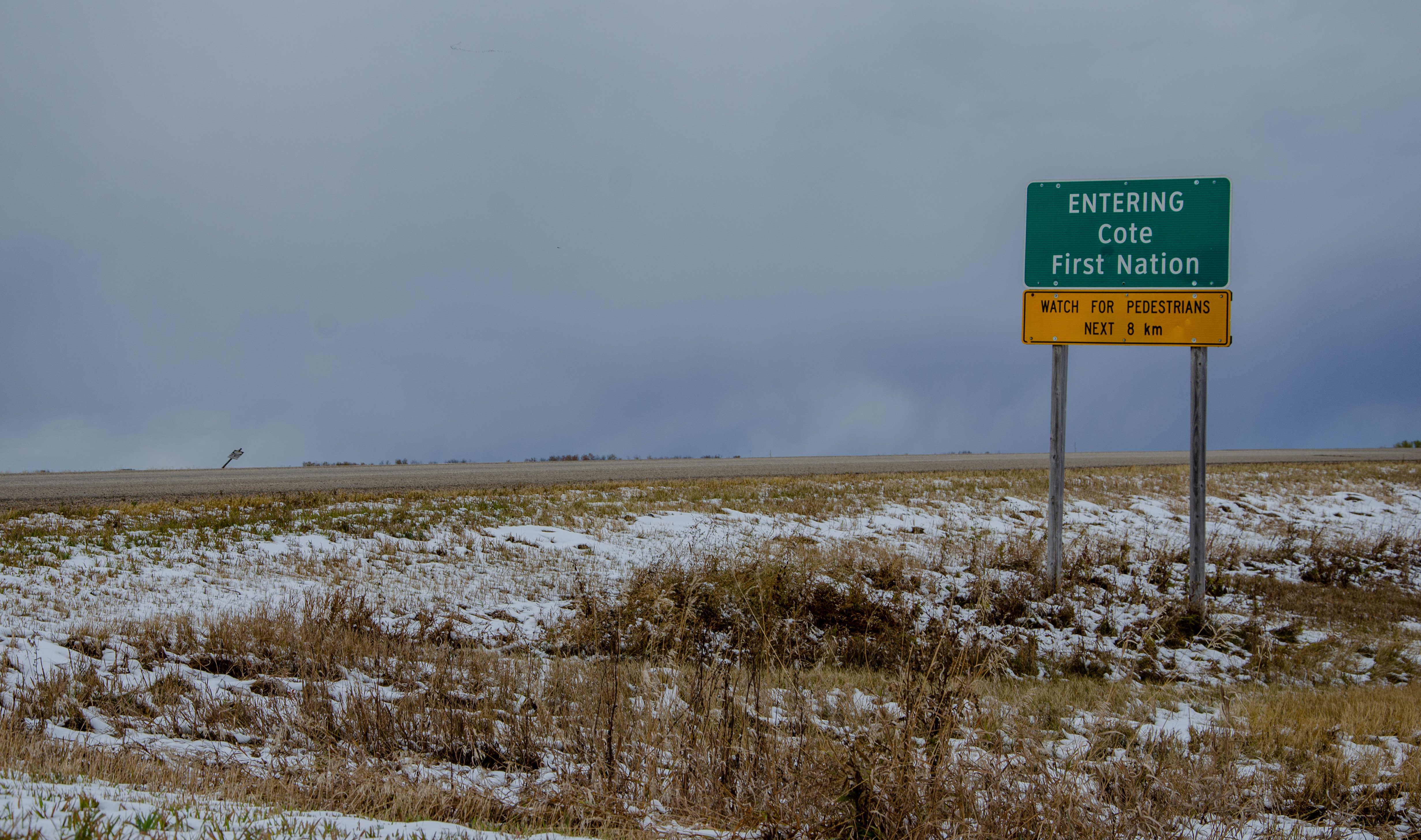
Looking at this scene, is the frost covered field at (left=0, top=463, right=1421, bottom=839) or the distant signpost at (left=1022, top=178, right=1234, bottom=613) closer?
the frost covered field at (left=0, top=463, right=1421, bottom=839)

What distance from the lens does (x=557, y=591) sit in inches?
383

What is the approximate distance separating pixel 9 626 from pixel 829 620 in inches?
304

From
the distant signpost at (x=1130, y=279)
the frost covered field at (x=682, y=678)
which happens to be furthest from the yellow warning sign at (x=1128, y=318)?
the frost covered field at (x=682, y=678)

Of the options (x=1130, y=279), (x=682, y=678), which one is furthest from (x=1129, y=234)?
(x=682, y=678)

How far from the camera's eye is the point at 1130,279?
1084 centimetres

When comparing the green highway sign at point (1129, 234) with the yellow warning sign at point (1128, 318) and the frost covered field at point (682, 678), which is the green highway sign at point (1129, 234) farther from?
the frost covered field at point (682, 678)

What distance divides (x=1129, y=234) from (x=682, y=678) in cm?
855

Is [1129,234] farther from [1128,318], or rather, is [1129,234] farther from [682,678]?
[682,678]

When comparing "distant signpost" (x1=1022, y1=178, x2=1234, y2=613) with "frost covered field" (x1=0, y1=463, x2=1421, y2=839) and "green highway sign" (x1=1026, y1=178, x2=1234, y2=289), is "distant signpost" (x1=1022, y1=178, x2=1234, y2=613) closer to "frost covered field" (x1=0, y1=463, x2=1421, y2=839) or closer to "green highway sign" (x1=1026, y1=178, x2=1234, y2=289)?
"green highway sign" (x1=1026, y1=178, x2=1234, y2=289)

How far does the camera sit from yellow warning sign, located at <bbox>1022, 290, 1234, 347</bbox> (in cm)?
1064

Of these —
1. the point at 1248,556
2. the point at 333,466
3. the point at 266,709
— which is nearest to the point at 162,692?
the point at 266,709

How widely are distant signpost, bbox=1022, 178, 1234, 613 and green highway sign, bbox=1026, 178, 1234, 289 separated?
11 mm

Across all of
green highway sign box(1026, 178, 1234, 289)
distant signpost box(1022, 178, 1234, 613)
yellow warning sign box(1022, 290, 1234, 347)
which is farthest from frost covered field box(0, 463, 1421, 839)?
green highway sign box(1026, 178, 1234, 289)

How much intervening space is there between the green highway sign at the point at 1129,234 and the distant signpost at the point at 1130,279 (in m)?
0.01
